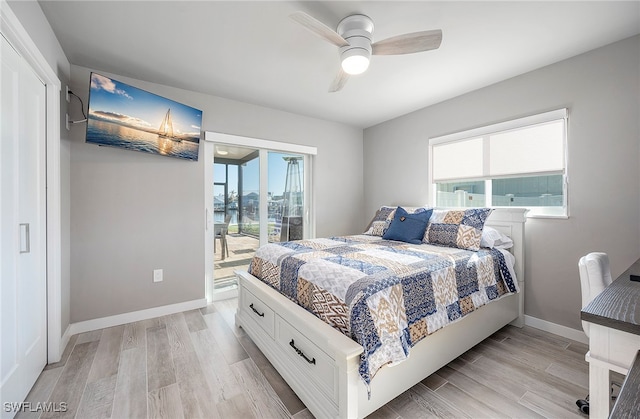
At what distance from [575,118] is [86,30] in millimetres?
4076

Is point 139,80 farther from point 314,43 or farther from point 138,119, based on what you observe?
point 314,43

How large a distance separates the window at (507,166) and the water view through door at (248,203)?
2024 millimetres

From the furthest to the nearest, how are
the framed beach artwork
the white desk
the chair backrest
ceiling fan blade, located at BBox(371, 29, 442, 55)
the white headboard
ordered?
the white headboard, the framed beach artwork, ceiling fan blade, located at BBox(371, 29, 442, 55), the chair backrest, the white desk

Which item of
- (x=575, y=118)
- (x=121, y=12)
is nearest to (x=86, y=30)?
(x=121, y=12)

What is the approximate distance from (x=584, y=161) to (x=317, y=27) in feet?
8.27

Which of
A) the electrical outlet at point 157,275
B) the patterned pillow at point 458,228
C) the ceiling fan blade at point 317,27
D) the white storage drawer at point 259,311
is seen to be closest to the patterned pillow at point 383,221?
the patterned pillow at point 458,228

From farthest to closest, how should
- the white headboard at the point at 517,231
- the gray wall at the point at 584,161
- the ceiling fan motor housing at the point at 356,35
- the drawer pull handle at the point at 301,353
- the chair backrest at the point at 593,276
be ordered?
the white headboard at the point at 517,231 → the gray wall at the point at 584,161 → the ceiling fan motor housing at the point at 356,35 → the drawer pull handle at the point at 301,353 → the chair backrest at the point at 593,276

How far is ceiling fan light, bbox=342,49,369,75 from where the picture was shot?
6.10 ft

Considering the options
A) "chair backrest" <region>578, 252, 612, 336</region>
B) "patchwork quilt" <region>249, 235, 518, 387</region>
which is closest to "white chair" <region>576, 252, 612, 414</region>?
"chair backrest" <region>578, 252, 612, 336</region>

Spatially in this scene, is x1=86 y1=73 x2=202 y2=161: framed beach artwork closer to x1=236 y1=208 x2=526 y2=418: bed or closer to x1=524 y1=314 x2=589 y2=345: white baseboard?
x1=236 y1=208 x2=526 y2=418: bed

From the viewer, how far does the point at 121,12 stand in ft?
5.92

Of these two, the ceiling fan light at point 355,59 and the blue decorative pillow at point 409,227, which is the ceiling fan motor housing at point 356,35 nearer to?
the ceiling fan light at point 355,59

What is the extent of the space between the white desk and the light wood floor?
2.65ft

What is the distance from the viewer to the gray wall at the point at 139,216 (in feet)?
8.10
